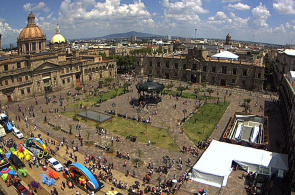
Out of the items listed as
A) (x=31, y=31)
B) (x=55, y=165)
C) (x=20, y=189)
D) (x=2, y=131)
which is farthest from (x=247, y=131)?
(x=31, y=31)

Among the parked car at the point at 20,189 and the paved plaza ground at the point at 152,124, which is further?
the paved plaza ground at the point at 152,124

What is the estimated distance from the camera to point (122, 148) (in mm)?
35281

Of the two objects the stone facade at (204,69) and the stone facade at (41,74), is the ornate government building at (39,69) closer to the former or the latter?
the stone facade at (41,74)

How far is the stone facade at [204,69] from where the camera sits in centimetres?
6875

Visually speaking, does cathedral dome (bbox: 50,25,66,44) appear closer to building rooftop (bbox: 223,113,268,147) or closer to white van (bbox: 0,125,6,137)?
white van (bbox: 0,125,6,137)

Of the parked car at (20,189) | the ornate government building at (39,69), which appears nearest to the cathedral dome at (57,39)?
the ornate government building at (39,69)

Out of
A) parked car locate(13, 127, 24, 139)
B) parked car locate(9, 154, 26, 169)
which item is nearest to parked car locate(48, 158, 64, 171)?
parked car locate(9, 154, 26, 169)

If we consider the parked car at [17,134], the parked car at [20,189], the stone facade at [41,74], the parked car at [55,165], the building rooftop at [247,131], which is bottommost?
the parked car at [20,189]

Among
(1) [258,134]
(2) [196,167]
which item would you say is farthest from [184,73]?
(2) [196,167]

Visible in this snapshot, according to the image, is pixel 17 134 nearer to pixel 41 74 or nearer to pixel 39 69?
pixel 39 69

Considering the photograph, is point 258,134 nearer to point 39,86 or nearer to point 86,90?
point 86,90

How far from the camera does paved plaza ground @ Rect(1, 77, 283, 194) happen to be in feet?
93.5

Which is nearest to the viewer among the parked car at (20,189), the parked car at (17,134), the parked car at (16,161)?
the parked car at (20,189)

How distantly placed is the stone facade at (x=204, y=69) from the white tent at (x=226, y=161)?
4333cm
